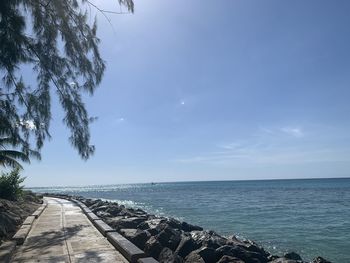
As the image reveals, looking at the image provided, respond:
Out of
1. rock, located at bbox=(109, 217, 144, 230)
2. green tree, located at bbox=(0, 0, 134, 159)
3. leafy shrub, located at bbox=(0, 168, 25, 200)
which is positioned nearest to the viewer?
green tree, located at bbox=(0, 0, 134, 159)

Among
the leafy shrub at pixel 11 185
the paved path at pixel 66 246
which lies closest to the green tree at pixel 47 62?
the paved path at pixel 66 246

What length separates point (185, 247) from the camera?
987 cm

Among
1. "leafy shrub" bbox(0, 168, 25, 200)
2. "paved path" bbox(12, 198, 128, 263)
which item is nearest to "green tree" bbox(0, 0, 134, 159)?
"paved path" bbox(12, 198, 128, 263)

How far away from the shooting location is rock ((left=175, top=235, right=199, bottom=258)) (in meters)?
9.66

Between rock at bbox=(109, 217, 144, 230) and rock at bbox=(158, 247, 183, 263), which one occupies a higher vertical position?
rock at bbox=(109, 217, 144, 230)

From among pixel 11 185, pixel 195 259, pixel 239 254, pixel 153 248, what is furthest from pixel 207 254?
pixel 11 185

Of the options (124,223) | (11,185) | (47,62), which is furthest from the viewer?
(11,185)

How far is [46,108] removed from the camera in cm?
845

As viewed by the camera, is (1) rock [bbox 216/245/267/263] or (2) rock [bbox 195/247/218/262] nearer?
(2) rock [bbox 195/247/218/262]

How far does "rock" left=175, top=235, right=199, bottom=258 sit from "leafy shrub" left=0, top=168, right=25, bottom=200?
464 inches

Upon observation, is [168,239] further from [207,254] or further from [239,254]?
[239,254]

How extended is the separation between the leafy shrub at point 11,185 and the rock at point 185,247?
1179 cm

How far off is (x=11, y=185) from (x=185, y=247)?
12862 millimetres

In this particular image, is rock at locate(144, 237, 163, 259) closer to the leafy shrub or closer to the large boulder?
the large boulder
